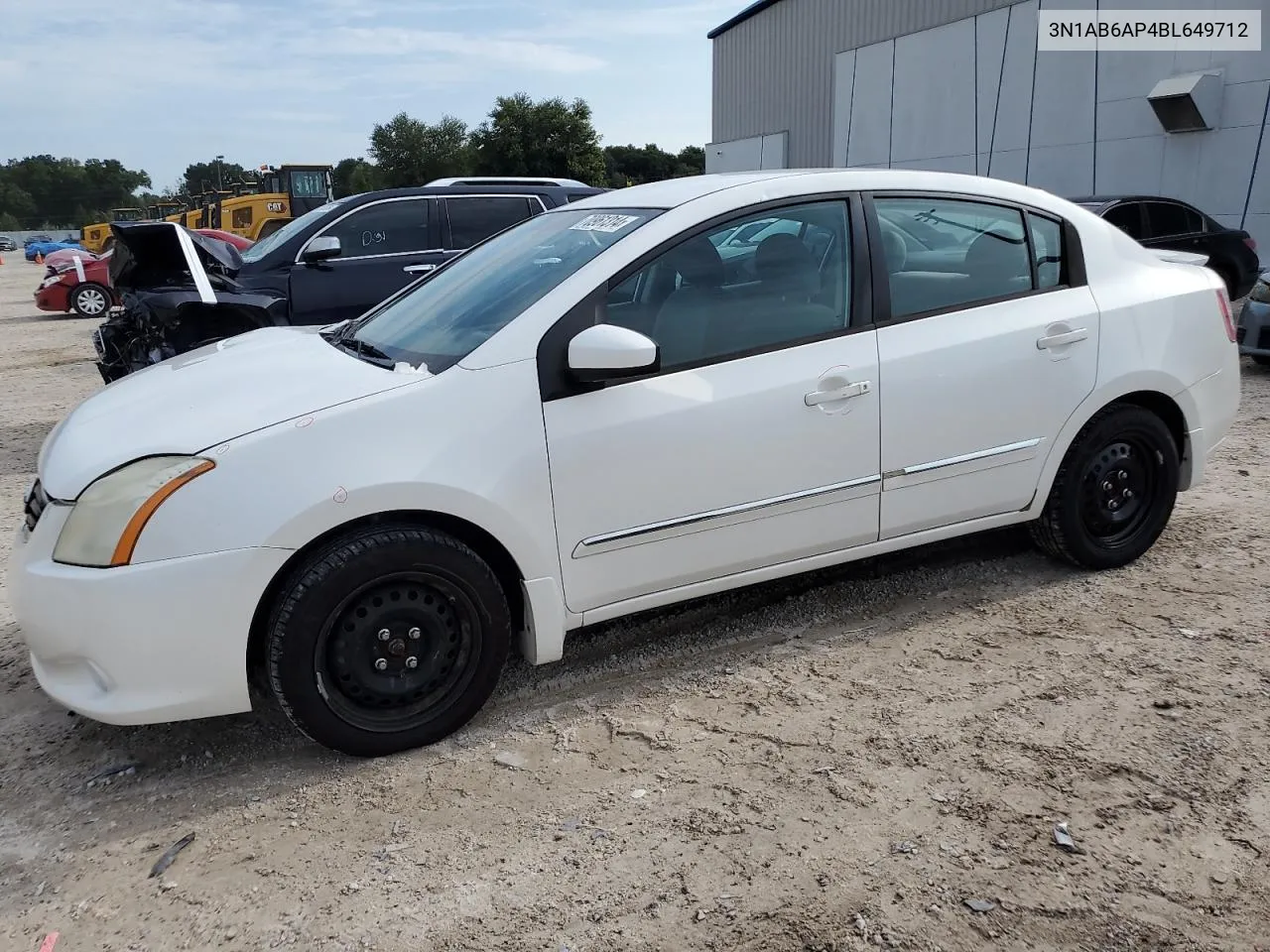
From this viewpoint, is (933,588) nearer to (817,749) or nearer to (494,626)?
(817,749)

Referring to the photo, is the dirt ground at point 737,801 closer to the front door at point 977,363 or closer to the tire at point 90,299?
the front door at point 977,363

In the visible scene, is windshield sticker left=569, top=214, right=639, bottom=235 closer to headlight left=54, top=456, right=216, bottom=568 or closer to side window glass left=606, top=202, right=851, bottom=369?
side window glass left=606, top=202, right=851, bottom=369

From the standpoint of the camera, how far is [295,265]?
7.67 meters

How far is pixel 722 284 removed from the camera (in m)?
3.38

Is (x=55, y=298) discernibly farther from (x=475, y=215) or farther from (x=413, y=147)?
(x=413, y=147)

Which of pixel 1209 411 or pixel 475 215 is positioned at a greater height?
pixel 475 215

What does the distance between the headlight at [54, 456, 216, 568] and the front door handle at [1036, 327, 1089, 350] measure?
116 inches

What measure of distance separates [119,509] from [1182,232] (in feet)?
43.2

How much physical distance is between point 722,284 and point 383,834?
6.66 feet

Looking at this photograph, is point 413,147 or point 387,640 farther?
point 413,147

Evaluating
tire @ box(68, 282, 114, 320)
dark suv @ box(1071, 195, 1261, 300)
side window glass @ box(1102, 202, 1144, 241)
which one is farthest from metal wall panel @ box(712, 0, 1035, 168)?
tire @ box(68, 282, 114, 320)

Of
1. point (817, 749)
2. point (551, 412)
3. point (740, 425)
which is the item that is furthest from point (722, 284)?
point (817, 749)

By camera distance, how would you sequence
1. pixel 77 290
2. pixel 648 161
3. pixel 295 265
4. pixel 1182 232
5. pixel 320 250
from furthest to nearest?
pixel 648 161
pixel 77 290
pixel 1182 232
pixel 295 265
pixel 320 250

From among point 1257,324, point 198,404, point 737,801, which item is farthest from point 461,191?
point 1257,324
